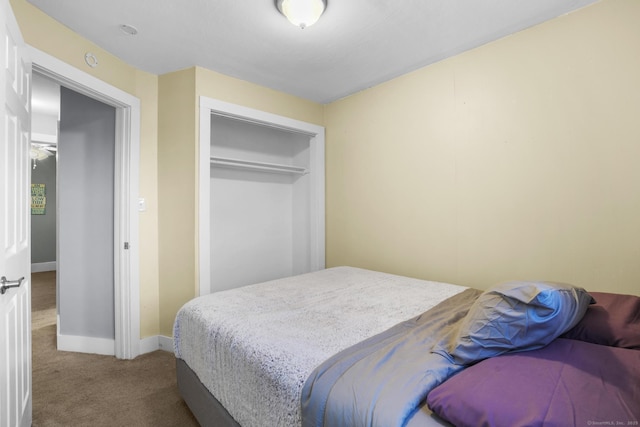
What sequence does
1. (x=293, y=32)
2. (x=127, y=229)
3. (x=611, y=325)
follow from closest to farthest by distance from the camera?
(x=611, y=325) → (x=293, y=32) → (x=127, y=229)

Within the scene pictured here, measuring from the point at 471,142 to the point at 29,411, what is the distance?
11.2 ft

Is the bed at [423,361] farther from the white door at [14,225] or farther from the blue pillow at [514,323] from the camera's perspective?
the white door at [14,225]

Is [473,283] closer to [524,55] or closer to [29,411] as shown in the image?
[524,55]

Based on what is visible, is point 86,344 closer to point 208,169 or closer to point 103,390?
point 103,390

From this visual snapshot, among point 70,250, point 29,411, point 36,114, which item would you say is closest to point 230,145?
point 70,250

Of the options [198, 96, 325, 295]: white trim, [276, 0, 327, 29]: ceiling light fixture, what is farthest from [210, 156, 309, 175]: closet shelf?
[276, 0, 327, 29]: ceiling light fixture

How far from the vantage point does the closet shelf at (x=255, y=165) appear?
9.60ft

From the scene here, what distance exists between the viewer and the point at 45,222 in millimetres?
6137

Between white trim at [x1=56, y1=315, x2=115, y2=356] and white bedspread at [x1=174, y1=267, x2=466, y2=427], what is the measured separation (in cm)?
136

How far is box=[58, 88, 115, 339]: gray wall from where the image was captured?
272 centimetres

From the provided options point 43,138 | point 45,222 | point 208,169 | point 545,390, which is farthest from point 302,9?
point 45,222

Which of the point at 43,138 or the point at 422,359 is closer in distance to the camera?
the point at 422,359

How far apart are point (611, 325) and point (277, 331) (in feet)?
4.62

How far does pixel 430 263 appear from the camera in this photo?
102 inches
